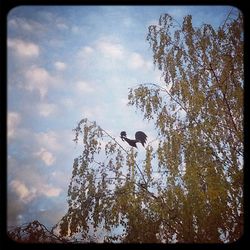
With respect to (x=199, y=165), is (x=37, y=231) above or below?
below

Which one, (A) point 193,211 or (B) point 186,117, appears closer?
(A) point 193,211

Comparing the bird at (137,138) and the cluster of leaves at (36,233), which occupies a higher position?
the bird at (137,138)

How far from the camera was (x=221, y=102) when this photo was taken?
139 inches

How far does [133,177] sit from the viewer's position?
11.6 ft

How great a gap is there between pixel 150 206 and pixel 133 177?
361 mm

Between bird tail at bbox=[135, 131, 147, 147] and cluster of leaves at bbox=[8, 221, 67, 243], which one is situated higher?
bird tail at bbox=[135, 131, 147, 147]

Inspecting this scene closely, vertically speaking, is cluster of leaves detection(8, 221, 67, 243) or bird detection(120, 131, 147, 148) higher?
bird detection(120, 131, 147, 148)

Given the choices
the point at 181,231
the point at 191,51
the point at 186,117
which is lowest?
the point at 181,231

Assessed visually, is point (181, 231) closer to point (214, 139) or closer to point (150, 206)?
point (150, 206)

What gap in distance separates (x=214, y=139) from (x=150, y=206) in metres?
0.99

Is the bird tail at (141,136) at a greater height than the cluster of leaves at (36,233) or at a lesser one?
greater
